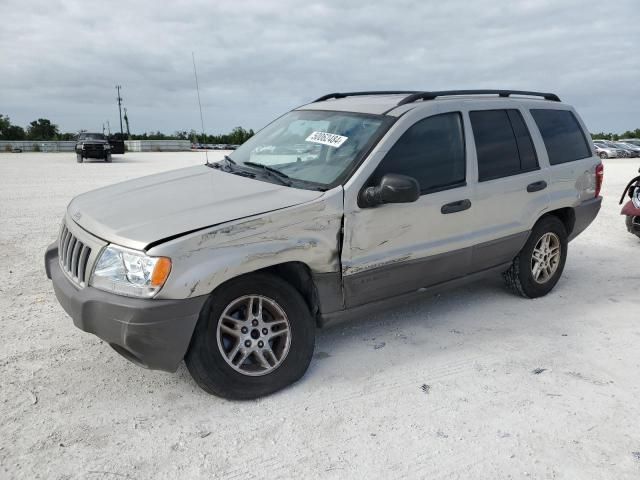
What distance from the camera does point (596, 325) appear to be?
444 cm

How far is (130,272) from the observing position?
2.83 m

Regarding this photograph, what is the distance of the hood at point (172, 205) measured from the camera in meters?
2.95

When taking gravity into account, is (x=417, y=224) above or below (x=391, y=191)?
below

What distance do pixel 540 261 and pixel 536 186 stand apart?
31.0 inches

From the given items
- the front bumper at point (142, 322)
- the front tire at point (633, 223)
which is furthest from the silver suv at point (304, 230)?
the front tire at point (633, 223)

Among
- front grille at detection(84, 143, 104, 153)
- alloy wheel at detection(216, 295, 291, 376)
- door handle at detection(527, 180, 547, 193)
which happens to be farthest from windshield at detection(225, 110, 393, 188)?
front grille at detection(84, 143, 104, 153)

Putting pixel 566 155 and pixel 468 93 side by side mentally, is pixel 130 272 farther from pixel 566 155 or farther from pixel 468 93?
pixel 566 155

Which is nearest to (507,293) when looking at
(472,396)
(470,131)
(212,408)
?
(470,131)

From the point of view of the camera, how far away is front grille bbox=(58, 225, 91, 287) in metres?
3.09

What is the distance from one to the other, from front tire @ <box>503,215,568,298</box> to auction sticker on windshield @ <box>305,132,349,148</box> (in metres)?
2.16

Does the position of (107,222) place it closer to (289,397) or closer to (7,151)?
(289,397)

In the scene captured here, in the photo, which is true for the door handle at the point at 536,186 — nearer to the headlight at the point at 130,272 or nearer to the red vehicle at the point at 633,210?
the red vehicle at the point at 633,210

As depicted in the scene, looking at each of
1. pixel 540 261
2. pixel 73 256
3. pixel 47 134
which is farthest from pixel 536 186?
pixel 47 134

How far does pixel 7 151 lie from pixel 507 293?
41.4 metres
